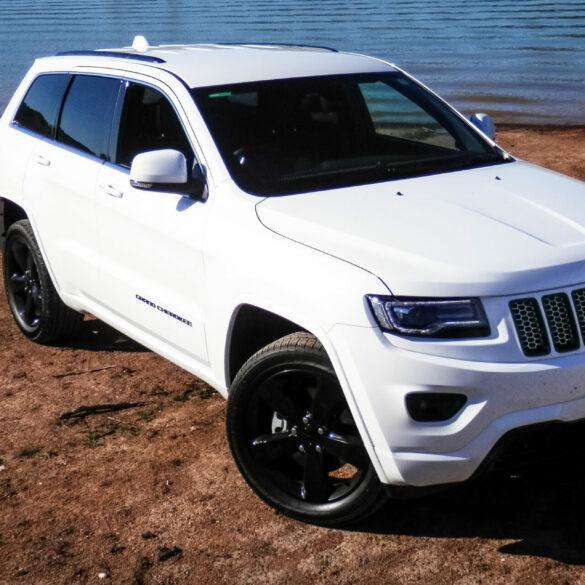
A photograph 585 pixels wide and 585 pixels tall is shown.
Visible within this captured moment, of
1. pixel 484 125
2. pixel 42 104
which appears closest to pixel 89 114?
pixel 42 104

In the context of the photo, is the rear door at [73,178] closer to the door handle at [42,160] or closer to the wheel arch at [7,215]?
the door handle at [42,160]

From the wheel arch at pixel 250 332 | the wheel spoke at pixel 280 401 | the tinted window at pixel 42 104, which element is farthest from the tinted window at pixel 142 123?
the wheel spoke at pixel 280 401

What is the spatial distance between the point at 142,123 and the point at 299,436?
2032 mm

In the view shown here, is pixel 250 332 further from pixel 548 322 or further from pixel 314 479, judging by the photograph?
pixel 548 322

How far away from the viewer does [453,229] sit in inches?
164

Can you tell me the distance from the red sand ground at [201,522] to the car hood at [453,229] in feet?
3.47

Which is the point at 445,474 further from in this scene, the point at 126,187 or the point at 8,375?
the point at 8,375

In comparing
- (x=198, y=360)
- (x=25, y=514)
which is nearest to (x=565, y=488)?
(x=198, y=360)

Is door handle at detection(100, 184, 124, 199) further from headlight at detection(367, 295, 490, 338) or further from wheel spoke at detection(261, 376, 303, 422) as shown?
headlight at detection(367, 295, 490, 338)

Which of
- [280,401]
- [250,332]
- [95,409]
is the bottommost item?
[95,409]

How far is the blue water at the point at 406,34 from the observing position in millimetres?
20828

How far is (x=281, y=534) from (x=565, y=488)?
1229mm

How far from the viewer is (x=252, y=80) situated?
5301 mm

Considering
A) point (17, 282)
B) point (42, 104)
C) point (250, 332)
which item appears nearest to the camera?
point (250, 332)
